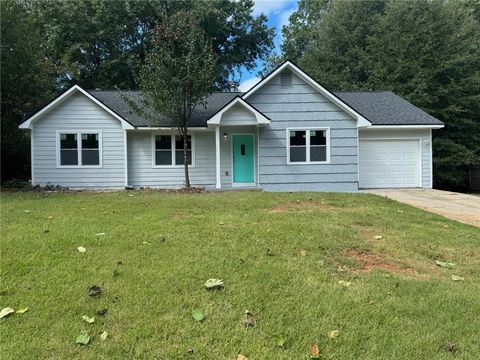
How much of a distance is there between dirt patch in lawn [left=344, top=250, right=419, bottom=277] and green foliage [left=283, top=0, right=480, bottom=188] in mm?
17244

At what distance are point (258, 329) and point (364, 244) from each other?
3.02 metres

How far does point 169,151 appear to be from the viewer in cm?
1596

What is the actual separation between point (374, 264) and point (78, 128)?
43.6 ft

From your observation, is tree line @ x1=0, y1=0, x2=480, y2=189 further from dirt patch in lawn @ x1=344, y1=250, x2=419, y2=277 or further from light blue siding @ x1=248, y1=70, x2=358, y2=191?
dirt patch in lawn @ x1=344, y1=250, x2=419, y2=277

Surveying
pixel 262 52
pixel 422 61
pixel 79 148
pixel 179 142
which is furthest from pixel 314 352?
pixel 262 52

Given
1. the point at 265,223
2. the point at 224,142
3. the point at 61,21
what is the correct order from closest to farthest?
the point at 265,223, the point at 224,142, the point at 61,21

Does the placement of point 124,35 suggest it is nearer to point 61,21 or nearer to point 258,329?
point 61,21

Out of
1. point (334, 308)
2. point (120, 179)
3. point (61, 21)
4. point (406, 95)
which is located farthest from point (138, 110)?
point (61, 21)

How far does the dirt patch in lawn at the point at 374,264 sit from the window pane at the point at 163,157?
37.8 ft

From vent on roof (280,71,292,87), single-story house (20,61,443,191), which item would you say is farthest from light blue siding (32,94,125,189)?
vent on roof (280,71,292,87)

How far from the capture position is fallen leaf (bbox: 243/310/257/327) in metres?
3.31

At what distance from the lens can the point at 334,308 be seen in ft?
11.8

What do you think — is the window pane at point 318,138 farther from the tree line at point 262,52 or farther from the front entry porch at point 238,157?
the tree line at point 262,52

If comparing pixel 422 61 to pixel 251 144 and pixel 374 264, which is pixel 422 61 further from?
pixel 374 264
